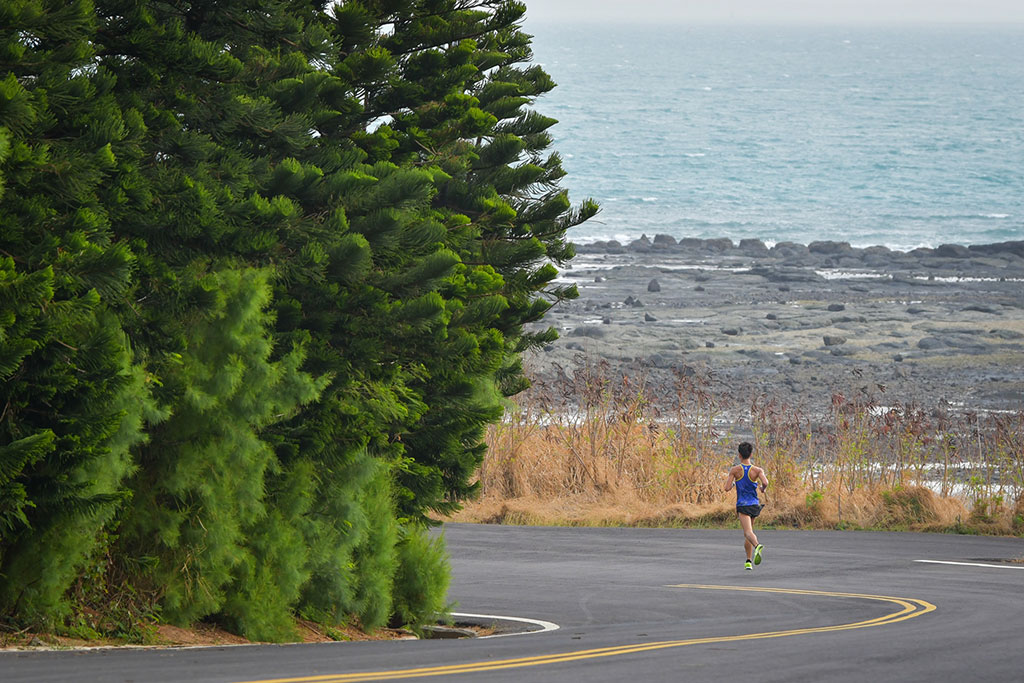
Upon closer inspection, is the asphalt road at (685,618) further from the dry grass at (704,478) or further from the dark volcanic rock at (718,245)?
the dark volcanic rock at (718,245)

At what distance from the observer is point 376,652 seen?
12.1 metres

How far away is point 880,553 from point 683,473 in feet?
16.6

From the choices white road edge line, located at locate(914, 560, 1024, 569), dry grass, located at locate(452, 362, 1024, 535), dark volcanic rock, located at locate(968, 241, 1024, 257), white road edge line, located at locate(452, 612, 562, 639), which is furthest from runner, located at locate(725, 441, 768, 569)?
dark volcanic rock, located at locate(968, 241, 1024, 257)

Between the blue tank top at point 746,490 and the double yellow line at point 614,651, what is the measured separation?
67.1 inches

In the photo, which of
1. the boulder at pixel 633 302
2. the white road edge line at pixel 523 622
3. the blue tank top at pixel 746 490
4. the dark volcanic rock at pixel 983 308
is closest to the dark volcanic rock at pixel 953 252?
the dark volcanic rock at pixel 983 308

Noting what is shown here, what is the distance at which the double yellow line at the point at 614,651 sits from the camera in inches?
391

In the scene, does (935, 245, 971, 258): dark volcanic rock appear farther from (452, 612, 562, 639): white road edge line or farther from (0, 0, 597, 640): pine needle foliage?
(452, 612, 562, 639): white road edge line

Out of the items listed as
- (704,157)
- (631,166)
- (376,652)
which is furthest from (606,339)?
(704,157)

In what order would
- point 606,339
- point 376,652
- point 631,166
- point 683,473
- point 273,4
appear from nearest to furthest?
1. point 376,652
2. point 273,4
3. point 683,473
4. point 606,339
5. point 631,166

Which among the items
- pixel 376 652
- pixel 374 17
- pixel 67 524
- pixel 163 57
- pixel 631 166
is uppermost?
pixel 631 166

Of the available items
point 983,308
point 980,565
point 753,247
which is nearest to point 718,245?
point 753,247

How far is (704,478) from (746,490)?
21.0ft

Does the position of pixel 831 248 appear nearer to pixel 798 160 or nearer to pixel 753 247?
pixel 753 247

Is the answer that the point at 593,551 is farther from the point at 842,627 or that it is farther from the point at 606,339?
the point at 606,339
